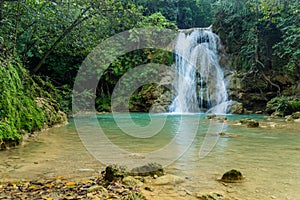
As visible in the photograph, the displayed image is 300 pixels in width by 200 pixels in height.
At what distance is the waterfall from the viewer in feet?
47.0

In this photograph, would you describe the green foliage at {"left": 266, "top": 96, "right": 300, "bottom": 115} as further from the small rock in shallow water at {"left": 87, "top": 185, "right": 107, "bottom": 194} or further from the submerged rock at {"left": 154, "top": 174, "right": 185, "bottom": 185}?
the small rock in shallow water at {"left": 87, "top": 185, "right": 107, "bottom": 194}

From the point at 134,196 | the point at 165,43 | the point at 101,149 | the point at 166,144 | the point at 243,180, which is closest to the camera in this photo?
the point at 134,196

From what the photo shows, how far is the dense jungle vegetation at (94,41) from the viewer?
5.08 meters

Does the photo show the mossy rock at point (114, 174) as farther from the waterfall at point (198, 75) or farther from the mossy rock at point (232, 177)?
the waterfall at point (198, 75)

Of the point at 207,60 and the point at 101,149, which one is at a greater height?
the point at 207,60

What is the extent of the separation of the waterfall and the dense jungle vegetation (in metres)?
1.03

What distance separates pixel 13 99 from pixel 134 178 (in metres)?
3.30

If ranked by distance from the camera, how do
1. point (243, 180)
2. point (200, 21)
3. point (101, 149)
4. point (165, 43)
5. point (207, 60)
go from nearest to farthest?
point (243, 180)
point (101, 149)
point (207, 60)
point (165, 43)
point (200, 21)

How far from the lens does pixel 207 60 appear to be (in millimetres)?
15156

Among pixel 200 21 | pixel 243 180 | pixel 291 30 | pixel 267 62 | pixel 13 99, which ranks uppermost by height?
pixel 200 21

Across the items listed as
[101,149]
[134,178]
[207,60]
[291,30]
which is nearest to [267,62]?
[291,30]

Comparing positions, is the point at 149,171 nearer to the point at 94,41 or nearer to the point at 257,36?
the point at 94,41

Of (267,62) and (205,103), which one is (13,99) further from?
(267,62)

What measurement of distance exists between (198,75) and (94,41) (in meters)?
9.39
